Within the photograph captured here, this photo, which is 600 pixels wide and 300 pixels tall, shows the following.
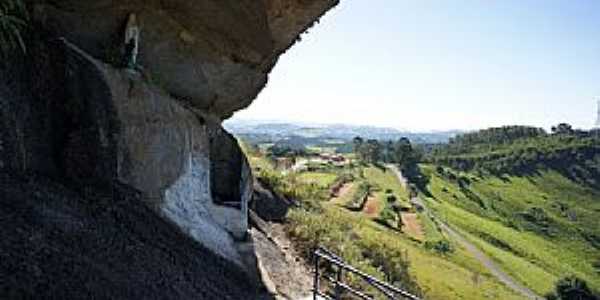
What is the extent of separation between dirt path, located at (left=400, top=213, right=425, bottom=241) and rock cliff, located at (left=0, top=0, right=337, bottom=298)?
84.7 meters

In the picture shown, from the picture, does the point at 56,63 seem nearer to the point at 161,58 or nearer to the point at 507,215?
the point at 161,58

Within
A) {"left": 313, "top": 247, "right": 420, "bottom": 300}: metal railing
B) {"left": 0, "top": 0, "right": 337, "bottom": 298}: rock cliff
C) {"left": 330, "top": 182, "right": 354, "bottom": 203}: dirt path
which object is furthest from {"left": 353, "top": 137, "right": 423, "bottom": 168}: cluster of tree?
{"left": 313, "top": 247, "right": 420, "bottom": 300}: metal railing

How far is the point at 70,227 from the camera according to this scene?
10.1 metres

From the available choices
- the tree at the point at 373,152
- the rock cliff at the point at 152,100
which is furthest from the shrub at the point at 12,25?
the tree at the point at 373,152

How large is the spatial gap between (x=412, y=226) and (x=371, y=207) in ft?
31.8

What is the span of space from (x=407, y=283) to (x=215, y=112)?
31.5 feet

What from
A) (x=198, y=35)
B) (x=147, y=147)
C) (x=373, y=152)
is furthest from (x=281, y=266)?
(x=373, y=152)

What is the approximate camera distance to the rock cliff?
11.7 metres

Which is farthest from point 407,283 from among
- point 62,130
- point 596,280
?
point 596,280

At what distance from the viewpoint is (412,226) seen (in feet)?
354

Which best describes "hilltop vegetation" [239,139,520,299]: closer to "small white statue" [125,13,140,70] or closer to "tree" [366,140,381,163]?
"small white statue" [125,13,140,70]

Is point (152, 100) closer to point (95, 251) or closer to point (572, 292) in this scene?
point (95, 251)

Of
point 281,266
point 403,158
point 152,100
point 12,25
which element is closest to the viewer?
point 12,25

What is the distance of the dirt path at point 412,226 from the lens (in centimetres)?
10192
